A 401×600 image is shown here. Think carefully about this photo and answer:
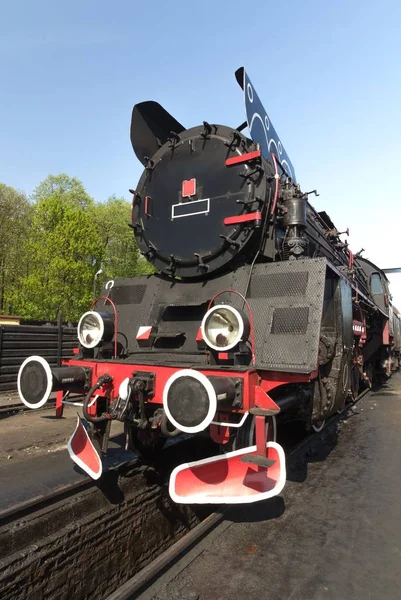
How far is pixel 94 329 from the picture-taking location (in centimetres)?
391

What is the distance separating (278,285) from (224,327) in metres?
0.78

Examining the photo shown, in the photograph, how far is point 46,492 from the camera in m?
3.48

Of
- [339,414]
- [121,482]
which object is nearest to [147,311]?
[121,482]

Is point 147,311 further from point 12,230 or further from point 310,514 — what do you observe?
point 12,230

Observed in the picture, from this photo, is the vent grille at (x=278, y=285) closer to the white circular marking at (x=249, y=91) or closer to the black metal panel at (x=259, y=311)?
the black metal panel at (x=259, y=311)

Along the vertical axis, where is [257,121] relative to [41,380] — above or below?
above

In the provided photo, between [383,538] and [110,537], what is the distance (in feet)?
7.49

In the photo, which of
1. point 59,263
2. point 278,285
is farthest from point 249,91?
point 59,263

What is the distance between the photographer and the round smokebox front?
8.46ft

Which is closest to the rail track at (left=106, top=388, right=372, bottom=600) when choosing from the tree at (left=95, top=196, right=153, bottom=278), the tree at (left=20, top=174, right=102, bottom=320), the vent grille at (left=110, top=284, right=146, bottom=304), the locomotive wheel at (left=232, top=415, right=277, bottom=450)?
the locomotive wheel at (left=232, top=415, right=277, bottom=450)

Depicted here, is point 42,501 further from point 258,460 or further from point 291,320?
point 291,320

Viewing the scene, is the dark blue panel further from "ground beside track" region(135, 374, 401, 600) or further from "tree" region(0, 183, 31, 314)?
"tree" region(0, 183, 31, 314)

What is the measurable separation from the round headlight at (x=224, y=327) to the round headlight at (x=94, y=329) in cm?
119

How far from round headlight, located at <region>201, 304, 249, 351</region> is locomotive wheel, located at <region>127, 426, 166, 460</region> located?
1.14 m
